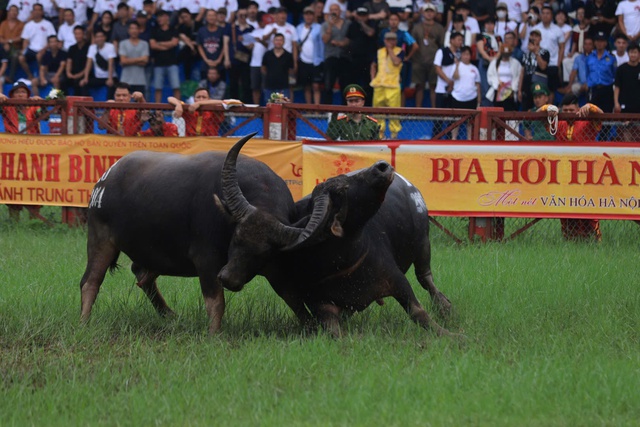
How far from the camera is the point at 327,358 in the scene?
734 cm

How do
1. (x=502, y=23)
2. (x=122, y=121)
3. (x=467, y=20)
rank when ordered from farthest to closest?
(x=467, y=20), (x=502, y=23), (x=122, y=121)

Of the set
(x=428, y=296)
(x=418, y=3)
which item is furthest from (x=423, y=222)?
(x=418, y=3)

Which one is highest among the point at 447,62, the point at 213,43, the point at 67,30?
the point at 67,30

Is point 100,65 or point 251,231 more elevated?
point 100,65

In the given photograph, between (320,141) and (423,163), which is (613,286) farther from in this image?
(320,141)

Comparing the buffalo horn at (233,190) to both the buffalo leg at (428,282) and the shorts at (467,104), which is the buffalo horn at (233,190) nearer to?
the buffalo leg at (428,282)

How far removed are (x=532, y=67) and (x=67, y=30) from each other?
9.53 metres

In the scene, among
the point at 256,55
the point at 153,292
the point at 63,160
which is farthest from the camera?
the point at 256,55

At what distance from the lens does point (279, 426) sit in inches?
232

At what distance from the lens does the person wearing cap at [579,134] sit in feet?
44.4

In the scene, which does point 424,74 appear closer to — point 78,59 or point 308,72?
point 308,72

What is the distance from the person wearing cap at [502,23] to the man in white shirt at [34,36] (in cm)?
915

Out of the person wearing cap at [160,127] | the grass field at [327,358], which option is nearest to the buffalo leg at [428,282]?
the grass field at [327,358]

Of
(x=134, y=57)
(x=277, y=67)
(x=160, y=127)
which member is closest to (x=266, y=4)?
(x=277, y=67)
